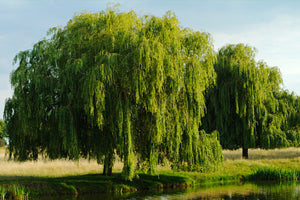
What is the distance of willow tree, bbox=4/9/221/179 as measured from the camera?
59.4 ft

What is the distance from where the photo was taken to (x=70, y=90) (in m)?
19.5

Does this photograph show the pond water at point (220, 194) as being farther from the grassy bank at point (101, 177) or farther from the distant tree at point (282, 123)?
the distant tree at point (282, 123)

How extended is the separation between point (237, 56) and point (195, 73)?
50.0 ft

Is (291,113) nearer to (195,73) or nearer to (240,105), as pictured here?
(240,105)

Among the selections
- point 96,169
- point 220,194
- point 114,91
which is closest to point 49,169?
point 96,169

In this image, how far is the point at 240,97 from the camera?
31.7 meters

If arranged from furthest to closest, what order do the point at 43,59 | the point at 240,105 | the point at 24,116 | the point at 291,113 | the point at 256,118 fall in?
the point at 291,113 < the point at 256,118 < the point at 240,105 < the point at 43,59 < the point at 24,116

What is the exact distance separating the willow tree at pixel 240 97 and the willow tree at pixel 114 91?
10990 millimetres

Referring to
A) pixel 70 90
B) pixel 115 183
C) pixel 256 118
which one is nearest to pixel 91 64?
pixel 70 90

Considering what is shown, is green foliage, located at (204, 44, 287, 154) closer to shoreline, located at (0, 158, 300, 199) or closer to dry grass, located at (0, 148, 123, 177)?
shoreline, located at (0, 158, 300, 199)

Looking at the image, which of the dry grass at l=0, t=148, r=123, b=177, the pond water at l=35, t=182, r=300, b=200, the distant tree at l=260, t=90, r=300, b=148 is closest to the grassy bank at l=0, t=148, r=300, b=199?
the dry grass at l=0, t=148, r=123, b=177

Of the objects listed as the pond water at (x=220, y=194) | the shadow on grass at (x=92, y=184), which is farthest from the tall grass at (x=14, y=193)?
the pond water at (x=220, y=194)

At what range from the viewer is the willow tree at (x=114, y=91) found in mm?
18109

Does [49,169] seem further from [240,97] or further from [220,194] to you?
[240,97]
